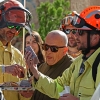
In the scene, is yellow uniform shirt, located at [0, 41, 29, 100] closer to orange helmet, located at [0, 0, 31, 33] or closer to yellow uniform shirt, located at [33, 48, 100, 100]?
orange helmet, located at [0, 0, 31, 33]

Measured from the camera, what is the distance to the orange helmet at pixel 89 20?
418 cm

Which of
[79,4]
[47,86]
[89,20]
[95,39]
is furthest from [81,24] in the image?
[79,4]

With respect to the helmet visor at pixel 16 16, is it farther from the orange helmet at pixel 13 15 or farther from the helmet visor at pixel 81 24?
the helmet visor at pixel 81 24

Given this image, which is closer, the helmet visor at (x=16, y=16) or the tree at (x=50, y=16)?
the helmet visor at (x=16, y=16)

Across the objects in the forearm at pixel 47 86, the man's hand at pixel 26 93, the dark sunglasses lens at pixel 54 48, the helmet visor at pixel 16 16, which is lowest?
the man's hand at pixel 26 93

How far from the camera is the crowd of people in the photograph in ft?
13.0

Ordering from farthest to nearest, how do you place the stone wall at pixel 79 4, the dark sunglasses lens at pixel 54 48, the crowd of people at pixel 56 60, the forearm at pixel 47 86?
the stone wall at pixel 79 4 < the dark sunglasses lens at pixel 54 48 < the forearm at pixel 47 86 < the crowd of people at pixel 56 60

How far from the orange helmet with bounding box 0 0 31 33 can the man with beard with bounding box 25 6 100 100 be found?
2.65ft

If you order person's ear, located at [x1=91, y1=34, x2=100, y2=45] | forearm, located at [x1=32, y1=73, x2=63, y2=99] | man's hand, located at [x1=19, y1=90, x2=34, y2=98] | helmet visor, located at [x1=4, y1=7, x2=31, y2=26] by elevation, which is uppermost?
helmet visor, located at [x1=4, y1=7, x2=31, y2=26]

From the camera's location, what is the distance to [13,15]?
16.4 ft

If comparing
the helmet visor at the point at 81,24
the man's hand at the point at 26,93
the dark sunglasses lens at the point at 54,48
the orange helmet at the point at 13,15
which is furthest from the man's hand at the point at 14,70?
the helmet visor at the point at 81,24

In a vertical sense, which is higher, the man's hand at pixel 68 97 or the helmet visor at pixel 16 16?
the helmet visor at pixel 16 16

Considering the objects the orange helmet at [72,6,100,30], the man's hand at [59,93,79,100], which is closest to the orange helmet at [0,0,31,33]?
the orange helmet at [72,6,100,30]

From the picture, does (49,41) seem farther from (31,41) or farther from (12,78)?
(31,41)
